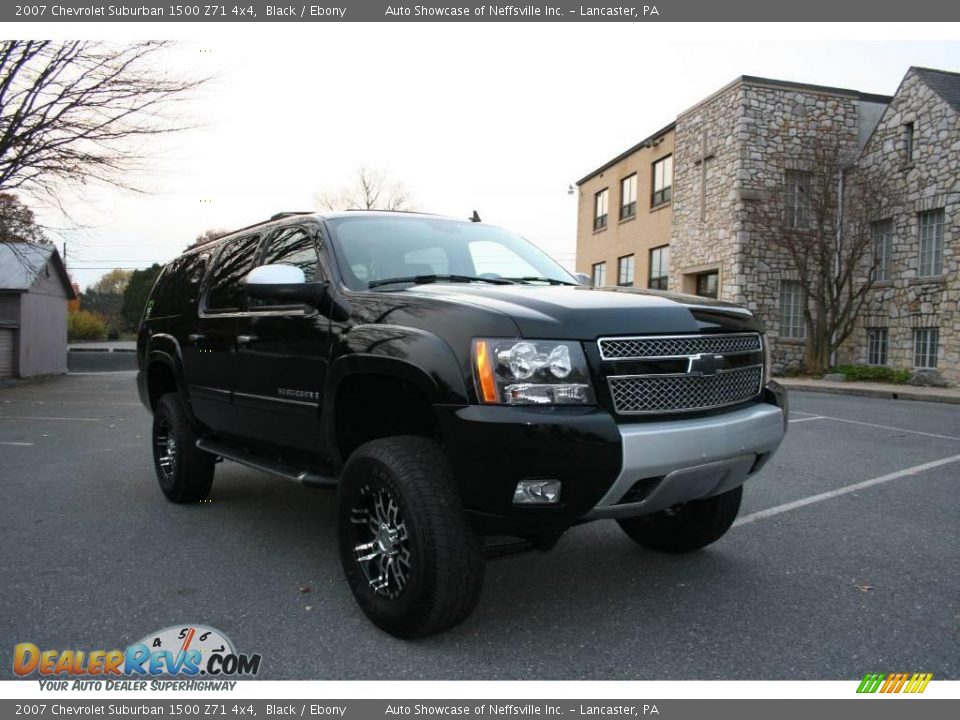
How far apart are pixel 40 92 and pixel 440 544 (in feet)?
56.4

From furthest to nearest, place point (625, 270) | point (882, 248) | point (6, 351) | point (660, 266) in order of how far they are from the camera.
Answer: point (625, 270) → point (660, 266) → point (6, 351) → point (882, 248)

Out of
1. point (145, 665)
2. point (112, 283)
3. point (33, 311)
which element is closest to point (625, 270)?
point (33, 311)

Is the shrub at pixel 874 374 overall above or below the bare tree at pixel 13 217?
below

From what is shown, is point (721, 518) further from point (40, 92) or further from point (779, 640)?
point (40, 92)

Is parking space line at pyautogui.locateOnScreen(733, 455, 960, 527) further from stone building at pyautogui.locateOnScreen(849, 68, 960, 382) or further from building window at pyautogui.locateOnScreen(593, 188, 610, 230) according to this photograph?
building window at pyautogui.locateOnScreen(593, 188, 610, 230)

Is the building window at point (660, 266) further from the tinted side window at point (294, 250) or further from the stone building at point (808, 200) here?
the tinted side window at point (294, 250)

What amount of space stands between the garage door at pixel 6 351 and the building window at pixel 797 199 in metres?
26.0

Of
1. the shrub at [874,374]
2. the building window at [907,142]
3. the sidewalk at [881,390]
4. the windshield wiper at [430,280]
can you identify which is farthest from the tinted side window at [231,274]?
the building window at [907,142]

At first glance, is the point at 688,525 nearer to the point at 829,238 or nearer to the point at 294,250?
the point at 294,250

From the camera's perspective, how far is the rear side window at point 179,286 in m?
5.42

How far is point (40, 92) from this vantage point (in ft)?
51.4

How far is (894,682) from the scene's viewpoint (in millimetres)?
2736

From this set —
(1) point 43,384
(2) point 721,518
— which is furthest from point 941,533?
(1) point 43,384

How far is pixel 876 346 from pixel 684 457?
66.5 ft
